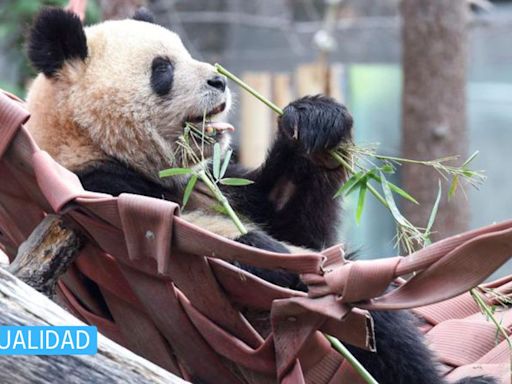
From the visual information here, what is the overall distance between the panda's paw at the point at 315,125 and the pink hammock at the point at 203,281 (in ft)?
2.64

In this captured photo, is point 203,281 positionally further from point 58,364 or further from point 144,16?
point 144,16

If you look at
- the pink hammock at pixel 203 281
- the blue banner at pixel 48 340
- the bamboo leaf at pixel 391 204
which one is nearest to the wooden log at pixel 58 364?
the blue banner at pixel 48 340

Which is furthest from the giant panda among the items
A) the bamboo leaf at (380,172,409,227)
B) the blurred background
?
the blurred background

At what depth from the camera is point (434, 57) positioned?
→ 18.4 ft

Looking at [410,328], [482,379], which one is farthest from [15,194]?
[482,379]

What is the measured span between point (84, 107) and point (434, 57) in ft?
10.4

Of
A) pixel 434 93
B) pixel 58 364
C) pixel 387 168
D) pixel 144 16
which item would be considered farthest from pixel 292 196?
pixel 434 93

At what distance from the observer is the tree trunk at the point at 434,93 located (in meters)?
5.59

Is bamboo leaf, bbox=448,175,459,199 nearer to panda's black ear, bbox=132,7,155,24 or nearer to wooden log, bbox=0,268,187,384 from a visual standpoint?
wooden log, bbox=0,268,187,384

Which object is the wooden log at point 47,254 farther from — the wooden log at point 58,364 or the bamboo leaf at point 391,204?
the bamboo leaf at point 391,204

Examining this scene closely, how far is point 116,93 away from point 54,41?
0.26m

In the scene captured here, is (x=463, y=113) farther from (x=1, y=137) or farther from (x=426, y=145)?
(x=1, y=137)

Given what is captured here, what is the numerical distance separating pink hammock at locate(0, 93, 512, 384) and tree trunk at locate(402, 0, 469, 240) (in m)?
3.16

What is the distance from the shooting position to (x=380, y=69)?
8.98 m
